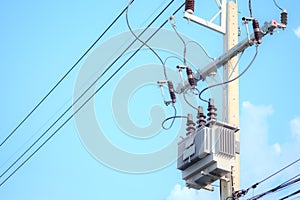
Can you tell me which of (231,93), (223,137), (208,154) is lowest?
(208,154)

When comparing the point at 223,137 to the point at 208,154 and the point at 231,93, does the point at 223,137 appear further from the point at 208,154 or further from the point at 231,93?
the point at 231,93

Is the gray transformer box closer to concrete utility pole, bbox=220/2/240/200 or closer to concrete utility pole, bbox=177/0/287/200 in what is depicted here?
concrete utility pole, bbox=177/0/287/200

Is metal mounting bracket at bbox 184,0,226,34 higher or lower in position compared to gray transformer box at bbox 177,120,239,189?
higher

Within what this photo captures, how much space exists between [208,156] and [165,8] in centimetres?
213

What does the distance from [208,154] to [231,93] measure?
90 cm

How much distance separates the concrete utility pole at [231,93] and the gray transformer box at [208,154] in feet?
0.48

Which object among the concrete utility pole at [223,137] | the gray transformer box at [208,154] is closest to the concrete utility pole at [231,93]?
the concrete utility pole at [223,137]

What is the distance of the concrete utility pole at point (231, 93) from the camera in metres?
8.40

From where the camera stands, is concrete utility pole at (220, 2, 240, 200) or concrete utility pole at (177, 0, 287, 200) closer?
concrete utility pole at (177, 0, 287, 200)

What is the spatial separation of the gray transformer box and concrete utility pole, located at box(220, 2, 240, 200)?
15 cm

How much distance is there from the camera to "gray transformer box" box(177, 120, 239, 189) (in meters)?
8.27

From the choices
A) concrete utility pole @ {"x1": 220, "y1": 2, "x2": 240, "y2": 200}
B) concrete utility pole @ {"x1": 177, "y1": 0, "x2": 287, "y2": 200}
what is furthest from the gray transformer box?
concrete utility pole @ {"x1": 220, "y1": 2, "x2": 240, "y2": 200}

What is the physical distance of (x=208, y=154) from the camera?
8.31 metres

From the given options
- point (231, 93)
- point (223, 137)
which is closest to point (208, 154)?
point (223, 137)
